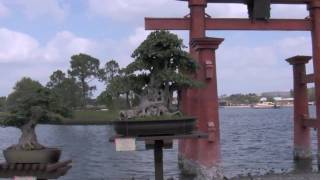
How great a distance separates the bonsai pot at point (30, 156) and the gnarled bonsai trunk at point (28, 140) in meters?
0.14

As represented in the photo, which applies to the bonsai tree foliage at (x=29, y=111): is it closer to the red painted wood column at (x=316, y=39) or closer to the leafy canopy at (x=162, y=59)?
the leafy canopy at (x=162, y=59)

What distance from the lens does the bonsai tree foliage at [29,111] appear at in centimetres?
708

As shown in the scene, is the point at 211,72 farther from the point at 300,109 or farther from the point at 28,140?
the point at 28,140

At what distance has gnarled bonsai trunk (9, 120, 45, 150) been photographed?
6.93m

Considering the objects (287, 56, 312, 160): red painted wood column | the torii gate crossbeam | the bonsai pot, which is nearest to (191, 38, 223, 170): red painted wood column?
the torii gate crossbeam

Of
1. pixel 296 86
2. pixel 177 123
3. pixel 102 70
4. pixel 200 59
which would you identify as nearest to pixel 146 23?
pixel 200 59

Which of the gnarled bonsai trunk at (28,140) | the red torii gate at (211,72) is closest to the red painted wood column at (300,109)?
the red torii gate at (211,72)

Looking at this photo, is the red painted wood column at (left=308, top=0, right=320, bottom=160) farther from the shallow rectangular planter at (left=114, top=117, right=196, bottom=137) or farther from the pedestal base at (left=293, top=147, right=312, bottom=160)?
the shallow rectangular planter at (left=114, top=117, right=196, bottom=137)

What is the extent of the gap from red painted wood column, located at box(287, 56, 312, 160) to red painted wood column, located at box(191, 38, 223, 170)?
667cm

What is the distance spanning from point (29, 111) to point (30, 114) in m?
0.04

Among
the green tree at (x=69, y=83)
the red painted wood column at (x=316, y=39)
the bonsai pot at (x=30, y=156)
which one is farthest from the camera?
the green tree at (x=69, y=83)

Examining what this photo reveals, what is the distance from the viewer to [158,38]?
7559 millimetres

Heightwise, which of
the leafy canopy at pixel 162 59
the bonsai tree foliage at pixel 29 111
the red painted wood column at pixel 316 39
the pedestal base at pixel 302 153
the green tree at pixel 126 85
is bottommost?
the pedestal base at pixel 302 153

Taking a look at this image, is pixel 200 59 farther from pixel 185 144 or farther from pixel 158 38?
pixel 158 38
